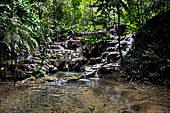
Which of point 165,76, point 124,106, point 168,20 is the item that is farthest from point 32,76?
point 168,20

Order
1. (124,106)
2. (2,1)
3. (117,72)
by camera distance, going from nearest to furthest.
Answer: (124,106) → (2,1) → (117,72)

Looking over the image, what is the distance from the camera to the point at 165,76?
17.3ft

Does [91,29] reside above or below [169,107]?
above

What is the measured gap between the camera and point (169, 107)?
2.97 metres

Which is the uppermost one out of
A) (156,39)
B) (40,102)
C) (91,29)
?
(91,29)

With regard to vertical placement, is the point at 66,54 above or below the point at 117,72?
above

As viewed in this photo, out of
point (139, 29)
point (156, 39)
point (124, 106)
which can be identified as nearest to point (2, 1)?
point (124, 106)

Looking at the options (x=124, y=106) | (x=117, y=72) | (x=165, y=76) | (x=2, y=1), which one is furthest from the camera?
(x=117, y=72)

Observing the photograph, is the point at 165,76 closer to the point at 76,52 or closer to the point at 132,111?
the point at 132,111

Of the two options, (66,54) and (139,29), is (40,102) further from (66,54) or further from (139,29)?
(66,54)

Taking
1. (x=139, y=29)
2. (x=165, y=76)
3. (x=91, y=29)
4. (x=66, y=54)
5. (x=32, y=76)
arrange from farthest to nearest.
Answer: (x=91, y=29)
(x=66, y=54)
(x=139, y=29)
(x=32, y=76)
(x=165, y=76)

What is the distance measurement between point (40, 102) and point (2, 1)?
278 cm

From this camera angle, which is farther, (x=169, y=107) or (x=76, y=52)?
(x=76, y=52)

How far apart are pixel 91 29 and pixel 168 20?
11951 millimetres
